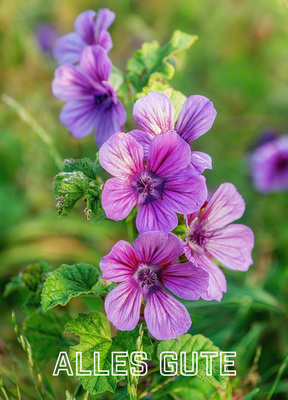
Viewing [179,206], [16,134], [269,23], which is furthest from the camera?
[269,23]

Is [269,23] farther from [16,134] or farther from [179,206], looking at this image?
[179,206]

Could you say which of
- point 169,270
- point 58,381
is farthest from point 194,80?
point 169,270

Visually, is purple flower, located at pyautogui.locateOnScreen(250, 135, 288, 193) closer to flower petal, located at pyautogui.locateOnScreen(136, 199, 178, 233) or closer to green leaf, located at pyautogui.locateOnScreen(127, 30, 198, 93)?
green leaf, located at pyautogui.locateOnScreen(127, 30, 198, 93)

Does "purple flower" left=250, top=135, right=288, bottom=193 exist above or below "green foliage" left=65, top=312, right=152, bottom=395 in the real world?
above

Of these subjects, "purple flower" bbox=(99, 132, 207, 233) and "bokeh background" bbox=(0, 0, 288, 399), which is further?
"bokeh background" bbox=(0, 0, 288, 399)

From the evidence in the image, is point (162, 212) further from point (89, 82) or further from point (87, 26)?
point (87, 26)

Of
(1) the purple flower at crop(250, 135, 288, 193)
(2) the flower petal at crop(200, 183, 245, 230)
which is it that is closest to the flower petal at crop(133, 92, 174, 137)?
(2) the flower petal at crop(200, 183, 245, 230)

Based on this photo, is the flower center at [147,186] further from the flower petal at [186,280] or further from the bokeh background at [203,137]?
the bokeh background at [203,137]
